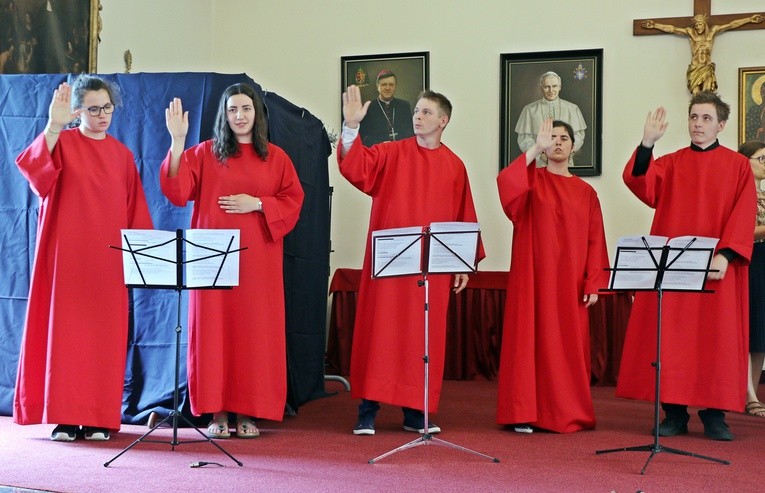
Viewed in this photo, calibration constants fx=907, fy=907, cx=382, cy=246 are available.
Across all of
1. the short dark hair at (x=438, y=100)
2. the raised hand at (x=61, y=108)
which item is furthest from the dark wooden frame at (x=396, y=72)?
the raised hand at (x=61, y=108)

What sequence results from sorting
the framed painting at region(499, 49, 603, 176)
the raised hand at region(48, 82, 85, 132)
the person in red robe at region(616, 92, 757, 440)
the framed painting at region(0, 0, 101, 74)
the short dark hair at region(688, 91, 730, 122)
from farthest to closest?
the framed painting at region(499, 49, 603, 176)
the framed painting at region(0, 0, 101, 74)
the short dark hair at region(688, 91, 730, 122)
the person in red robe at region(616, 92, 757, 440)
the raised hand at region(48, 82, 85, 132)

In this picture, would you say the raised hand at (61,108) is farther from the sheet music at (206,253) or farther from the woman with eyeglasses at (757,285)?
the woman with eyeglasses at (757,285)

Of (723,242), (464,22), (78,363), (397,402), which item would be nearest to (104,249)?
(78,363)

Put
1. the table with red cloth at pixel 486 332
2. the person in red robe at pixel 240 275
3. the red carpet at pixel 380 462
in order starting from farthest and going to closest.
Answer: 1. the table with red cloth at pixel 486 332
2. the person in red robe at pixel 240 275
3. the red carpet at pixel 380 462

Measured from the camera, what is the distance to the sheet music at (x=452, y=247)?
14.4 feet

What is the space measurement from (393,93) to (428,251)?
513 cm

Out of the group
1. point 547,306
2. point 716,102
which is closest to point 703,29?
point 716,102

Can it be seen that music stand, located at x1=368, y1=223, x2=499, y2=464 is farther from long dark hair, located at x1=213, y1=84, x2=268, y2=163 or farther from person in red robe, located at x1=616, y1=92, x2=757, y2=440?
person in red robe, located at x1=616, y1=92, x2=757, y2=440

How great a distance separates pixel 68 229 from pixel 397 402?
2.00 metres

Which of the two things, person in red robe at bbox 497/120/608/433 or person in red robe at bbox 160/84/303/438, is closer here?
person in red robe at bbox 160/84/303/438

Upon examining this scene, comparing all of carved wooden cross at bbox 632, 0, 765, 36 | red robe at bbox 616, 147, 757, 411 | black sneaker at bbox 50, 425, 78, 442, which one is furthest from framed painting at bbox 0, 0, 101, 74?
carved wooden cross at bbox 632, 0, 765, 36

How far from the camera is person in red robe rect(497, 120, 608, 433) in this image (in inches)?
205

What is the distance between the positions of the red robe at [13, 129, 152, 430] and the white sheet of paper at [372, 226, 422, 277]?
1.41m

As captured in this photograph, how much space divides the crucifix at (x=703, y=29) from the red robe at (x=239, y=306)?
5.18 m
